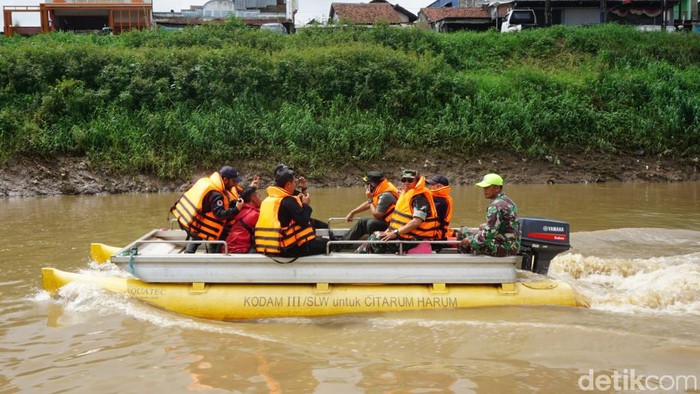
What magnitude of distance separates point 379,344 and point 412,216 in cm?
161

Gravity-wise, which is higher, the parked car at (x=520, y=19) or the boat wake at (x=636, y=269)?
the parked car at (x=520, y=19)

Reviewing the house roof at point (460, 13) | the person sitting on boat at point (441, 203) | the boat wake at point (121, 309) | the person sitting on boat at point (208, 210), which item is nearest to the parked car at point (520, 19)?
the house roof at point (460, 13)

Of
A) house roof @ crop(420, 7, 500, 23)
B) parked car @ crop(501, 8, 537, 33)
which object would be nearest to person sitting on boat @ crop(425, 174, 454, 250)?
parked car @ crop(501, 8, 537, 33)

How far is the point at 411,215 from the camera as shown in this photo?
291 inches

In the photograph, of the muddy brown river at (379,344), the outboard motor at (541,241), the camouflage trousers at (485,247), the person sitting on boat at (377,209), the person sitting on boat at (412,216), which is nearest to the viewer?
the muddy brown river at (379,344)

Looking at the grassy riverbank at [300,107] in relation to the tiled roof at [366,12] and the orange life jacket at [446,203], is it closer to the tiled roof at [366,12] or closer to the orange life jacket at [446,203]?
the orange life jacket at [446,203]

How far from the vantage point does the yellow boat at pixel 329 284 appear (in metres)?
7.09

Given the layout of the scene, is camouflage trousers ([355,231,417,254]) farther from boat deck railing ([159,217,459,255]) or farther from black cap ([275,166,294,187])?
black cap ([275,166,294,187])

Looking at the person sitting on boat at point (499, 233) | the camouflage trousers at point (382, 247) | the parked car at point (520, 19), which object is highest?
the parked car at point (520, 19)

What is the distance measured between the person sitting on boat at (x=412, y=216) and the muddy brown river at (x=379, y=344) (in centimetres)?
90

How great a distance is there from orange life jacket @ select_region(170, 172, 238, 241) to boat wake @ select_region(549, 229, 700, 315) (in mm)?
4204

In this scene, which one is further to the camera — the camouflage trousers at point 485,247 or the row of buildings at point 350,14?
the row of buildings at point 350,14

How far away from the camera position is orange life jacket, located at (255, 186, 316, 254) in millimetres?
7027

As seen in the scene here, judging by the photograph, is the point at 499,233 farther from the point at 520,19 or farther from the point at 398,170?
the point at 520,19
